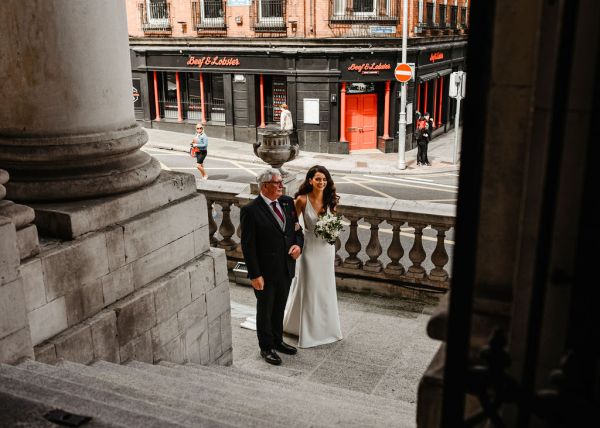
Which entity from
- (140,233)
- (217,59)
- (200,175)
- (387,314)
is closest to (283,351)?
(387,314)

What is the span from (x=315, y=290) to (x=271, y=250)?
0.78m

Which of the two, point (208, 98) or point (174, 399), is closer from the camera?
point (174, 399)

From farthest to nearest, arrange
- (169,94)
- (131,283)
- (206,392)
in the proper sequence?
(169,94) < (131,283) < (206,392)

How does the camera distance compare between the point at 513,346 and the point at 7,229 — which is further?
the point at 7,229

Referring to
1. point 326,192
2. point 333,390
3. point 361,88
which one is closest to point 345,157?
point 361,88

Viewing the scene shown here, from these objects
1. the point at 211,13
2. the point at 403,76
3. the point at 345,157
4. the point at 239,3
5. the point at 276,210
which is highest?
the point at 239,3

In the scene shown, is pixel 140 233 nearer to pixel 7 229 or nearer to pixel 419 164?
pixel 7 229

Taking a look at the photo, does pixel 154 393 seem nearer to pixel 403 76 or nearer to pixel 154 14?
pixel 403 76

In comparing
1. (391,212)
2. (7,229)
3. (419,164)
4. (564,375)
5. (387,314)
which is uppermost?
(564,375)

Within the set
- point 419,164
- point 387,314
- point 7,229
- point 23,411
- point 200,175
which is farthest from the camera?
point 419,164

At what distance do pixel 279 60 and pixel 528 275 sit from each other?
23.8 meters

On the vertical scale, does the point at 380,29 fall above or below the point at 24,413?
above

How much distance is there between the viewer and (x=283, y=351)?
6.78 m

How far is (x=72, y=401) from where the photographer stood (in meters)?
3.24
